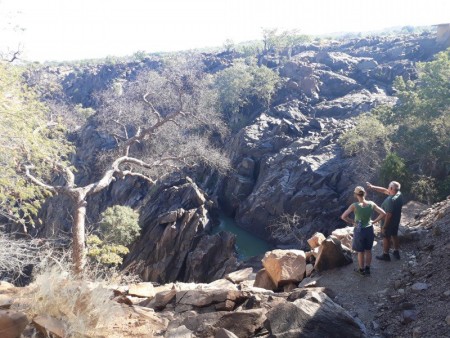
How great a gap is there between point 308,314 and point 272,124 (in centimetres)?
2946

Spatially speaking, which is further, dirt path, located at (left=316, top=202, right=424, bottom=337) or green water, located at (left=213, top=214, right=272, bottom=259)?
green water, located at (left=213, top=214, right=272, bottom=259)

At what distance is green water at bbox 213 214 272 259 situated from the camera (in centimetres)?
2255

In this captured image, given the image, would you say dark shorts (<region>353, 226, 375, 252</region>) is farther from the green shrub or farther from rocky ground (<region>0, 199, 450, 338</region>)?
the green shrub

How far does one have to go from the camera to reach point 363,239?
6.03 metres

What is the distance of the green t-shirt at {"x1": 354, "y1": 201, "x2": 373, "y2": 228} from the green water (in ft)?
50.9

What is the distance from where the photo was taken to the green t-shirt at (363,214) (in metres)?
6.01

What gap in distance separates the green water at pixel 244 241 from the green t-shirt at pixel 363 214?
50.9 ft

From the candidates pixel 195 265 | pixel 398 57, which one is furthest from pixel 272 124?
pixel 398 57

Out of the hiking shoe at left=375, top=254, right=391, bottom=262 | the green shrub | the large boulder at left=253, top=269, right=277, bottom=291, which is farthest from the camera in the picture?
the green shrub

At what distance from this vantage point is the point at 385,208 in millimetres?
A: 6465

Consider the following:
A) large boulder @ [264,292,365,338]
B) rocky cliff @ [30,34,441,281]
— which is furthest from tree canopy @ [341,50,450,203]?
large boulder @ [264,292,365,338]

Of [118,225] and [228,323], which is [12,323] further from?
[118,225]

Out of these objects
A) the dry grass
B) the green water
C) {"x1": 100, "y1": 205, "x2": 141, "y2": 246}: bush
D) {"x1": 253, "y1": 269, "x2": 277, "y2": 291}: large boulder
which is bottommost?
the green water

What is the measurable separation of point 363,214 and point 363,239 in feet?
1.32
